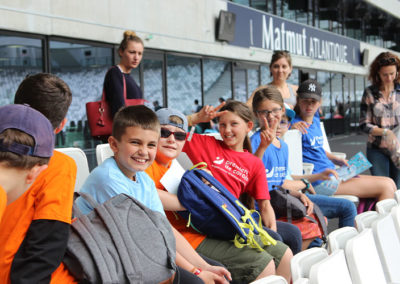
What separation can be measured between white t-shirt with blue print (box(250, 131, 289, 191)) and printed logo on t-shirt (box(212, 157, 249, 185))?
0.40m

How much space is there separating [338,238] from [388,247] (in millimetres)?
330

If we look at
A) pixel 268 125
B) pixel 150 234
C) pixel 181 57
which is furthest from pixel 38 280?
pixel 181 57

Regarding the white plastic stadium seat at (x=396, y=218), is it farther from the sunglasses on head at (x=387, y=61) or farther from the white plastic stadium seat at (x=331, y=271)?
the sunglasses on head at (x=387, y=61)

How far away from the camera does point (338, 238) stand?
6.46 ft

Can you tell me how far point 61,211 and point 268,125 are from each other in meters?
1.92

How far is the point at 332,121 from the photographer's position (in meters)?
21.2

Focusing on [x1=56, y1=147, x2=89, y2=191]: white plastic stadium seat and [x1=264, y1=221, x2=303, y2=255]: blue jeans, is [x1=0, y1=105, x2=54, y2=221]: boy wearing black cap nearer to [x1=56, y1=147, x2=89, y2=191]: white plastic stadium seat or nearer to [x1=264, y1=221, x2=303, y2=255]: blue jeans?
[x1=56, y1=147, x2=89, y2=191]: white plastic stadium seat

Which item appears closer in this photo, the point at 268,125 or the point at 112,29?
the point at 268,125

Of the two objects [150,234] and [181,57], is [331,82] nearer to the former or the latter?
[181,57]

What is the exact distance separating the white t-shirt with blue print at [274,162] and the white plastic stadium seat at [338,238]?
1.08 meters

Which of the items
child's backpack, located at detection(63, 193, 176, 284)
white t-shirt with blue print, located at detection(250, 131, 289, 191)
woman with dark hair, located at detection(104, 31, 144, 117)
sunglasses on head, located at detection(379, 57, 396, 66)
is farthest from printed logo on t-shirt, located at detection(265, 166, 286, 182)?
sunglasses on head, located at detection(379, 57, 396, 66)

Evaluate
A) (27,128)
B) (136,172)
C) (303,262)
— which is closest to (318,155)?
(136,172)

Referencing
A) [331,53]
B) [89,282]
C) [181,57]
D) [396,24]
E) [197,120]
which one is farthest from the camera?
[396,24]

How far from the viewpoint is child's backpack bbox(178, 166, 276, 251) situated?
2.35 m
